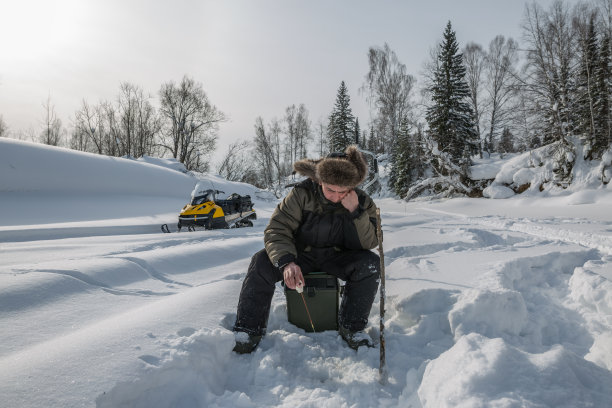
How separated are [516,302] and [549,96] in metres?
16.5

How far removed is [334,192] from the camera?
207 cm

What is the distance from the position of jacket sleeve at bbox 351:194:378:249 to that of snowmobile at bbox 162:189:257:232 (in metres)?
5.43

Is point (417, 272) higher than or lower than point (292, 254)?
lower

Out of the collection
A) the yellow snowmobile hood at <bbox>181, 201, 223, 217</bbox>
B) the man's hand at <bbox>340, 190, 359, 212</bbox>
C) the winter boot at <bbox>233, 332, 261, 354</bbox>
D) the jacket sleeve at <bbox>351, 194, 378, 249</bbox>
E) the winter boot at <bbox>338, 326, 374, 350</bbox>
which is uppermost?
the yellow snowmobile hood at <bbox>181, 201, 223, 217</bbox>

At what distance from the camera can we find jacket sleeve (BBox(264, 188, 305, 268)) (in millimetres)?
1976

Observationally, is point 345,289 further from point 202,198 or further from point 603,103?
point 603,103

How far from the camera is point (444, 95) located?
1933 cm

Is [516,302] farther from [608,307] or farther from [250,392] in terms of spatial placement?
[250,392]

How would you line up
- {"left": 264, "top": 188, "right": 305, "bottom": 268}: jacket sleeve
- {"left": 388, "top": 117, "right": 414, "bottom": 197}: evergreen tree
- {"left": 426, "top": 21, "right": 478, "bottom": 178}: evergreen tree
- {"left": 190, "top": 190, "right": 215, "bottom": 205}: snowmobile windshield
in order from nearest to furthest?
{"left": 264, "top": 188, "right": 305, "bottom": 268}: jacket sleeve < {"left": 190, "top": 190, "right": 215, "bottom": 205}: snowmobile windshield < {"left": 426, "top": 21, "right": 478, "bottom": 178}: evergreen tree < {"left": 388, "top": 117, "right": 414, "bottom": 197}: evergreen tree

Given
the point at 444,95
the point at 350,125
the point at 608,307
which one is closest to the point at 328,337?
the point at 608,307

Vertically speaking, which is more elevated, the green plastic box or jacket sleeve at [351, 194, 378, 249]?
jacket sleeve at [351, 194, 378, 249]

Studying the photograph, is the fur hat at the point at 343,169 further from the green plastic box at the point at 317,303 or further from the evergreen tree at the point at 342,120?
the evergreen tree at the point at 342,120

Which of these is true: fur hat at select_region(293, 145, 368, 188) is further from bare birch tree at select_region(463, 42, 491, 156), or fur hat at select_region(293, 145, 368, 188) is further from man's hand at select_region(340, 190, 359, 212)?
bare birch tree at select_region(463, 42, 491, 156)

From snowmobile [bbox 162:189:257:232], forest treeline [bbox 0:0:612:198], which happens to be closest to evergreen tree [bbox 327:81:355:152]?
forest treeline [bbox 0:0:612:198]
